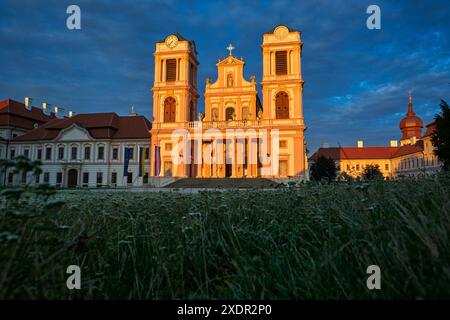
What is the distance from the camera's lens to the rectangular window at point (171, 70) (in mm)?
42312

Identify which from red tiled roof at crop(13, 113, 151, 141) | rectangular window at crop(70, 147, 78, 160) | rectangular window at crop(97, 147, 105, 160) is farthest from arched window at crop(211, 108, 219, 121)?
rectangular window at crop(70, 147, 78, 160)

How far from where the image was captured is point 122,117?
49.3m

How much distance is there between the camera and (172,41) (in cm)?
4253

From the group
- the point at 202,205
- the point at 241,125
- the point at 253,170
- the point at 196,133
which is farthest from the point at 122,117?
the point at 202,205

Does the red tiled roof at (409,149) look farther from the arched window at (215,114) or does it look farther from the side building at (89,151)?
the side building at (89,151)

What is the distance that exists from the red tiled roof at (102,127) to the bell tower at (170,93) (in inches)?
200

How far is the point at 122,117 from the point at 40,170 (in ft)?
167

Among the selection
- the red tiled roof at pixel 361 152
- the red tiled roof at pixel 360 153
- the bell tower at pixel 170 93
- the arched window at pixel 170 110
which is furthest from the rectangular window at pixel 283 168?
the red tiled roof at pixel 361 152

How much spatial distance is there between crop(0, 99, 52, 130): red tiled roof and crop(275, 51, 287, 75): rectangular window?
43960mm

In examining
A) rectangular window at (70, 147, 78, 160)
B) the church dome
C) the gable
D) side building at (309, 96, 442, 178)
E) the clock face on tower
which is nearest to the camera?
the clock face on tower

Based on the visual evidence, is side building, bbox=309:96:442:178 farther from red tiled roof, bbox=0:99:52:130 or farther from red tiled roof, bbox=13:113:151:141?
red tiled roof, bbox=0:99:52:130

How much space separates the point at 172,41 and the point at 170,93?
7.93 meters

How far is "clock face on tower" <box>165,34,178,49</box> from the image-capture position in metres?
42.3
